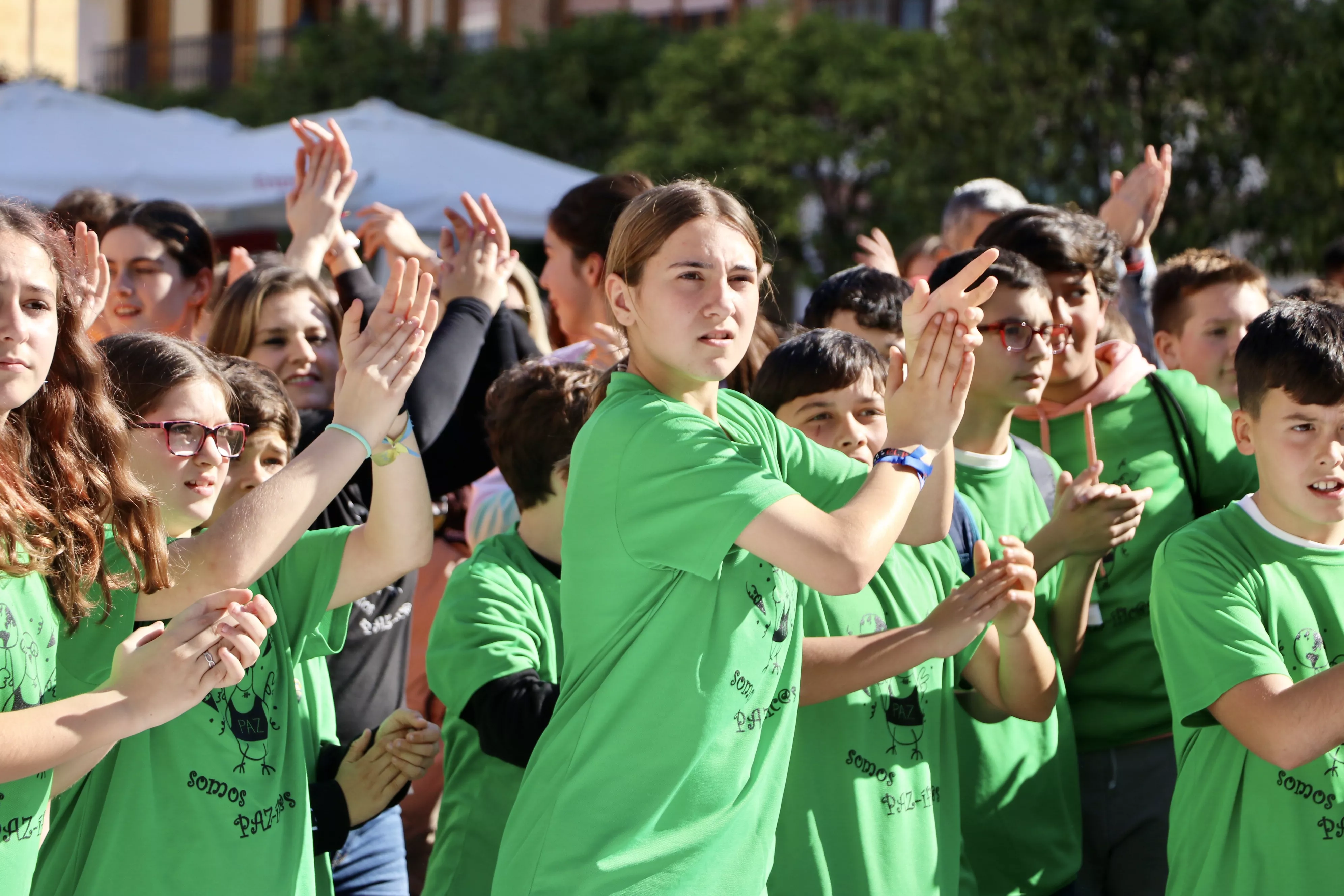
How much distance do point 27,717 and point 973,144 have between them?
11816 mm

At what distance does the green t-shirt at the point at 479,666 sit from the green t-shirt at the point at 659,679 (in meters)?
0.48

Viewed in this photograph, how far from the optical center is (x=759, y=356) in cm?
360

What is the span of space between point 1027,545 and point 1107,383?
0.59m

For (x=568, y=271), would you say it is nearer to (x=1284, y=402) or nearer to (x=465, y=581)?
(x=465, y=581)

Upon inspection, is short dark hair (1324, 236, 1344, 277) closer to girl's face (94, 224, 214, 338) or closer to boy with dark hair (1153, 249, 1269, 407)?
boy with dark hair (1153, 249, 1269, 407)

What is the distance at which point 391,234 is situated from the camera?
3.64 metres

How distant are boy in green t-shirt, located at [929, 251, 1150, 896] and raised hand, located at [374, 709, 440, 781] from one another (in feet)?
3.57

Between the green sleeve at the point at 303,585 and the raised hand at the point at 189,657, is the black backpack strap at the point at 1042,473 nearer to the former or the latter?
the green sleeve at the point at 303,585

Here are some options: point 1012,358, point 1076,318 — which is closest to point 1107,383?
point 1076,318

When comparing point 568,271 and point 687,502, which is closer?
point 687,502

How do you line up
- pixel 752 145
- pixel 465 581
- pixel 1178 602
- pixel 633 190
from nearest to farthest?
1. pixel 1178 602
2. pixel 465 581
3. pixel 633 190
4. pixel 752 145

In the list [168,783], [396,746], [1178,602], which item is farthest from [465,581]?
[1178,602]

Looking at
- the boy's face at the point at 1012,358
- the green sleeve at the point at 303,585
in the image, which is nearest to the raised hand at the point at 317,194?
the green sleeve at the point at 303,585

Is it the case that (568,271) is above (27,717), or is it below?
above
